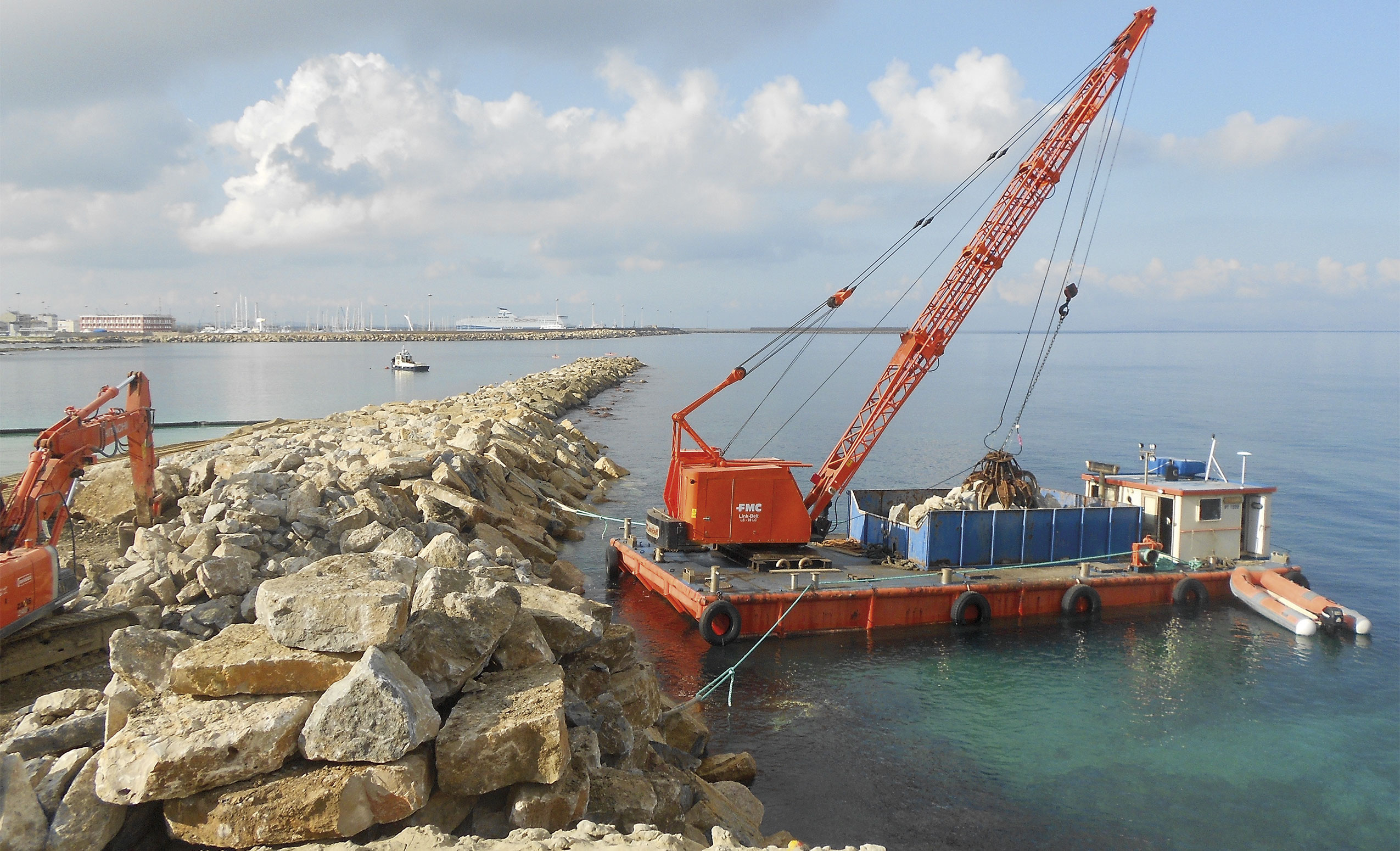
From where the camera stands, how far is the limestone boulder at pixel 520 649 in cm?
763

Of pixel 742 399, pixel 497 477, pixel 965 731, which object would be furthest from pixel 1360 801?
pixel 742 399

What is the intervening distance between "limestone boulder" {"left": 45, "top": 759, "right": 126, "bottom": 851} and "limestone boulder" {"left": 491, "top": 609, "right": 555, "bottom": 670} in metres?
2.85

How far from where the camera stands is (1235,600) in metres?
20.4

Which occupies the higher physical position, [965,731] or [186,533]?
[186,533]

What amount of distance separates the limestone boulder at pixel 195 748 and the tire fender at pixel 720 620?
34.4 ft

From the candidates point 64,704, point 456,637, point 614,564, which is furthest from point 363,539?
point 614,564

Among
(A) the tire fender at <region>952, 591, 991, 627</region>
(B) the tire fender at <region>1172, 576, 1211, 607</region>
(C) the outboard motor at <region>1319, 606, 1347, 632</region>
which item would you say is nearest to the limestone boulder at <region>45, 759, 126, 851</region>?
(A) the tire fender at <region>952, 591, 991, 627</region>

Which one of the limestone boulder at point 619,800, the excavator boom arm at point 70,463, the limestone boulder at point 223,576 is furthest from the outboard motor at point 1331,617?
the excavator boom arm at point 70,463

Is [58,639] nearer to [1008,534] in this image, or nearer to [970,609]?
[970,609]

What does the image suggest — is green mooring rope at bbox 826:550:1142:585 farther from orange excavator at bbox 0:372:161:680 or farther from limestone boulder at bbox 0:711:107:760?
limestone boulder at bbox 0:711:107:760

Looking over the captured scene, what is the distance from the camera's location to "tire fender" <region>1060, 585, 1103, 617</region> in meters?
18.6

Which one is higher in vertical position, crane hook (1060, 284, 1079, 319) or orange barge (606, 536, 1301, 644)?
crane hook (1060, 284, 1079, 319)

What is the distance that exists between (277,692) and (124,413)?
382 inches

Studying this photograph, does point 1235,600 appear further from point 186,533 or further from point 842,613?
point 186,533
